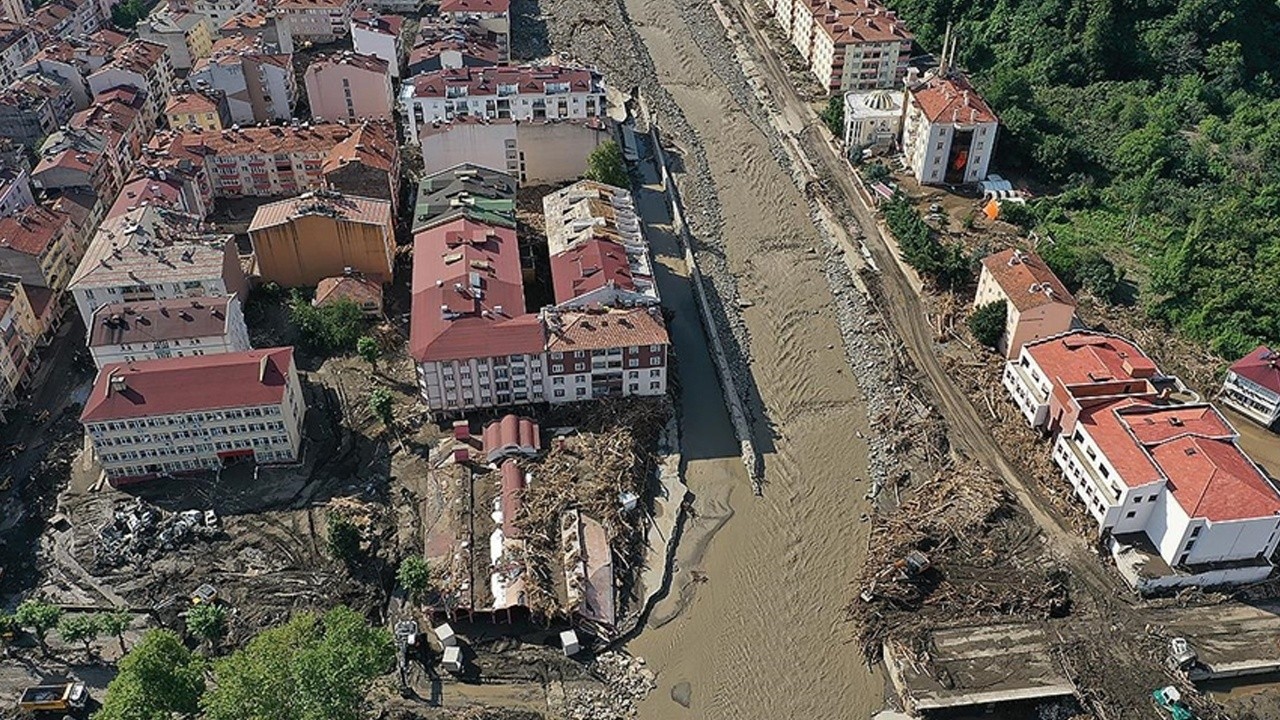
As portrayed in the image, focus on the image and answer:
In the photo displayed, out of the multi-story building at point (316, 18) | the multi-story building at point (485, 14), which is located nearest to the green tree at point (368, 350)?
the multi-story building at point (485, 14)

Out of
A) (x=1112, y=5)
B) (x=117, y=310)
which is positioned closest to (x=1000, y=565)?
(x=117, y=310)

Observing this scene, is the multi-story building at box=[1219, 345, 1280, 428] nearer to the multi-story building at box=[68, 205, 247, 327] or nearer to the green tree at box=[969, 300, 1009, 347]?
the green tree at box=[969, 300, 1009, 347]

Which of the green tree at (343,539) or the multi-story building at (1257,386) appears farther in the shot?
the multi-story building at (1257,386)

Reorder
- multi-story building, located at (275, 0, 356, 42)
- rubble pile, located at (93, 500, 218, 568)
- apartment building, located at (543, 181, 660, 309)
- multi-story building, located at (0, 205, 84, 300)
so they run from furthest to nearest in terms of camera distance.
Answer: multi-story building, located at (275, 0, 356, 42) < multi-story building, located at (0, 205, 84, 300) < apartment building, located at (543, 181, 660, 309) < rubble pile, located at (93, 500, 218, 568)

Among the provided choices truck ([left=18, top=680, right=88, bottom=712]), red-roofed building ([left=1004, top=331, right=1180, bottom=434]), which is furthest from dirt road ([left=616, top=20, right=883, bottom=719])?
truck ([left=18, top=680, right=88, bottom=712])

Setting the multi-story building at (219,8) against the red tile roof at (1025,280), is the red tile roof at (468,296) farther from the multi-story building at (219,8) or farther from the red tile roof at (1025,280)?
the multi-story building at (219,8)

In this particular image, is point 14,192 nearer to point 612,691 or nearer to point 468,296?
point 468,296
